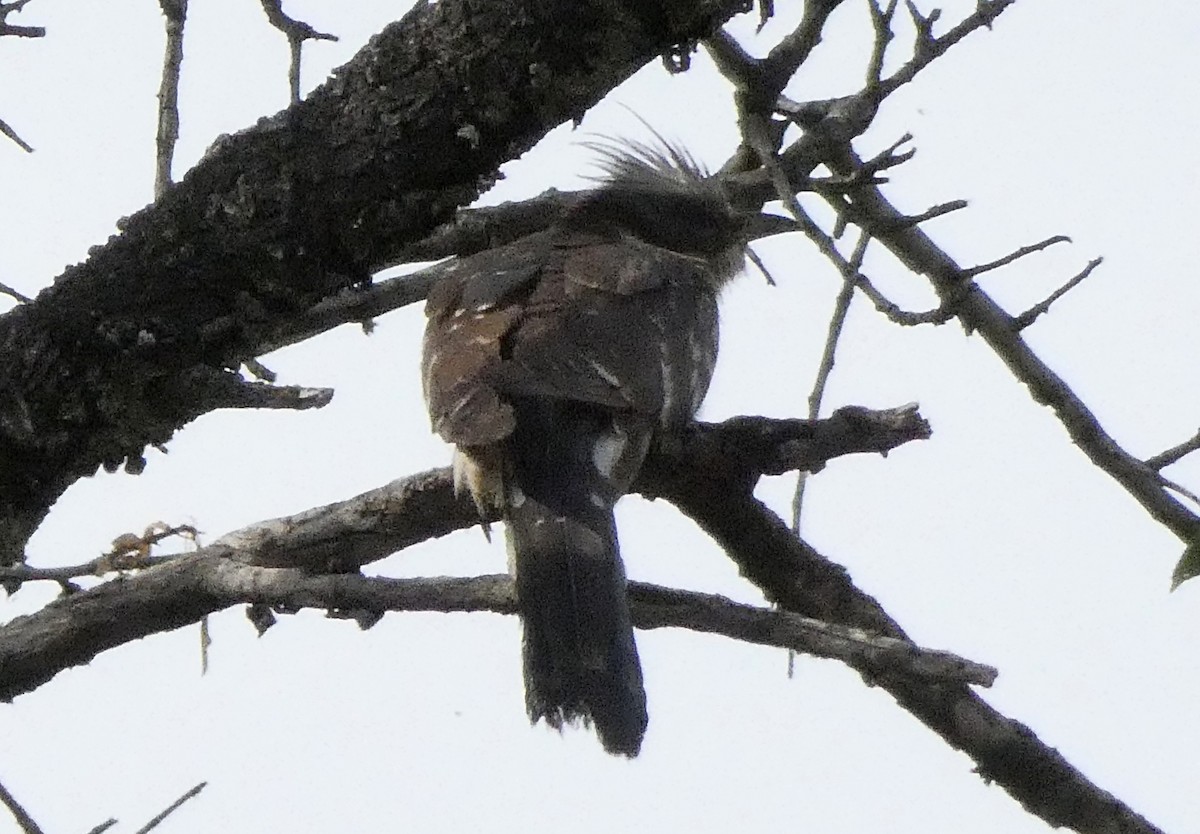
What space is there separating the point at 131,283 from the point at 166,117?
27.3 inches

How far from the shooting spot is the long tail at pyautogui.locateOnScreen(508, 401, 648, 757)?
2.99 meters

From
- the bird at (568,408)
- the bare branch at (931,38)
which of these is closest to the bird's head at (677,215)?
the bird at (568,408)

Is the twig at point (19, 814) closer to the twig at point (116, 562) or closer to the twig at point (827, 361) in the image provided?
the twig at point (116, 562)

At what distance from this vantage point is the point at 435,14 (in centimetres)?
287

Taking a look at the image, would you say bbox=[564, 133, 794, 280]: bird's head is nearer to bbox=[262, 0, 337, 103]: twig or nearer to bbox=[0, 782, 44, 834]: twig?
bbox=[262, 0, 337, 103]: twig

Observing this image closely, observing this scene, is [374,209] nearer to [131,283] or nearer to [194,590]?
[131,283]

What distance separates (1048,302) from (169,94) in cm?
188

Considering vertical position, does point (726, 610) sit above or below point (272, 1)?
below

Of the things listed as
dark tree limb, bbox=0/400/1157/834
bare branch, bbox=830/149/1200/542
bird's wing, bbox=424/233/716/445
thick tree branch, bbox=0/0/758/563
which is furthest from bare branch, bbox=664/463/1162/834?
thick tree branch, bbox=0/0/758/563

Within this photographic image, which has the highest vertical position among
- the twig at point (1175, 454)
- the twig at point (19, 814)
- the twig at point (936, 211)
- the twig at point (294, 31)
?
the twig at point (294, 31)

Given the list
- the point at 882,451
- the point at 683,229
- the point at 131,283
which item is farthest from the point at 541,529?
the point at 683,229

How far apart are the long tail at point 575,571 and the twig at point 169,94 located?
0.89 metres

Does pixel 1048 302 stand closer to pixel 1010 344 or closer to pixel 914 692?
pixel 1010 344

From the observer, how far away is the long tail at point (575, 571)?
299 centimetres
